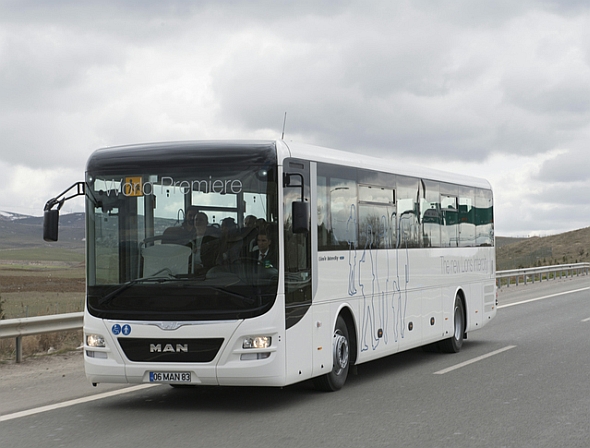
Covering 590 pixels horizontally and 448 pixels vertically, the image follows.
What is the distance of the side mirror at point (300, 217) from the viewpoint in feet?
29.7

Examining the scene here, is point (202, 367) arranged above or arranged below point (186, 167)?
below

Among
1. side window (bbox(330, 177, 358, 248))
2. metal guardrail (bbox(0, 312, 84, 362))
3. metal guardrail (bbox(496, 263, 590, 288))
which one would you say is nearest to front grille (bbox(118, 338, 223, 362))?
side window (bbox(330, 177, 358, 248))

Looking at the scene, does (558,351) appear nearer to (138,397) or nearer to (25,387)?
(138,397)

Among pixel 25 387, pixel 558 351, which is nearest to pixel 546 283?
pixel 558 351

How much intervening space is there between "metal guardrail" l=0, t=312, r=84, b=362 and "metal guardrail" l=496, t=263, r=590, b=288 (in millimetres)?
20864

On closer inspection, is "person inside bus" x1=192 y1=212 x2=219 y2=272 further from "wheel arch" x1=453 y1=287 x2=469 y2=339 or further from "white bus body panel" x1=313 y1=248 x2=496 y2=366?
"wheel arch" x1=453 y1=287 x2=469 y2=339

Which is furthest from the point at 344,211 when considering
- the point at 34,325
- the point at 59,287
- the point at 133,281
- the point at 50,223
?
the point at 59,287

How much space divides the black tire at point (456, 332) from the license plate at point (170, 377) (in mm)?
6472

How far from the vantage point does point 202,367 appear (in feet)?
29.7

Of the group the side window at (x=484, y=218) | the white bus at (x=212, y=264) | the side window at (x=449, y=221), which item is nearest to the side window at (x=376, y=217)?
the white bus at (x=212, y=264)

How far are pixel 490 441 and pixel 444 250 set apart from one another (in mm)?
6876

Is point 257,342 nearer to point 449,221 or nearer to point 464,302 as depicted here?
point 449,221

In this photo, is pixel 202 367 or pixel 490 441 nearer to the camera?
pixel 490 441

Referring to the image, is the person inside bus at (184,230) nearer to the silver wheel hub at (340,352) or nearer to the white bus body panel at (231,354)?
the white bus body panel at (231,354)
